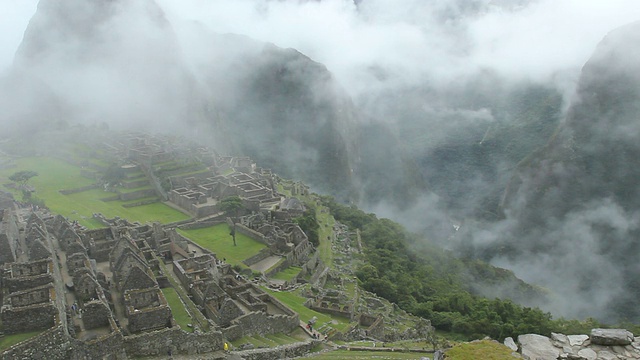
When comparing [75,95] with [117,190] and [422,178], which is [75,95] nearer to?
[117,190]

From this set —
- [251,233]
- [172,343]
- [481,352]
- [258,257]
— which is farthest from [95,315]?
[251,233]

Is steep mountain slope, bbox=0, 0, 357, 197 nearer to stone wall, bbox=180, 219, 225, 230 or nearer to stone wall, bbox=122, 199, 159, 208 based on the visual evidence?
stone wall, bbox=122, 199, 159, 208

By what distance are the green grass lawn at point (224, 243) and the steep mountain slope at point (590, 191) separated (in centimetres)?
4438

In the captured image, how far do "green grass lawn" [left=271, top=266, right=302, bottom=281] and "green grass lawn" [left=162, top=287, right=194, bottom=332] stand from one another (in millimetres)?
16675

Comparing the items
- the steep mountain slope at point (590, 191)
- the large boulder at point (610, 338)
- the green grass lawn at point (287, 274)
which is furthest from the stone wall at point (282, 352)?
the steep mountain slope at point (590, 191)

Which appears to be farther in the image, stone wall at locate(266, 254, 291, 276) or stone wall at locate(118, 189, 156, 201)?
stone wall at locate(118, 189, 156, 201)

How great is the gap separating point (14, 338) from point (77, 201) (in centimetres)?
4241

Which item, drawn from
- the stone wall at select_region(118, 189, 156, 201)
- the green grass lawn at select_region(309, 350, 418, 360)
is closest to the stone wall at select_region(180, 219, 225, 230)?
the stone wall at select_region(118, 189, 156, 201)

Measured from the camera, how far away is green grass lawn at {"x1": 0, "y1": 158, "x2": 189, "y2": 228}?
54.2 metres

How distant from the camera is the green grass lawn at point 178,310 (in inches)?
1039

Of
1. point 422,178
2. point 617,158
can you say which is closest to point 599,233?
point 617,158

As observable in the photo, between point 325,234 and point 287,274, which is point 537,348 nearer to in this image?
point 287,274

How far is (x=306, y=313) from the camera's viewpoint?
37094 mm

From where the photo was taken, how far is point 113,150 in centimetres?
8050
